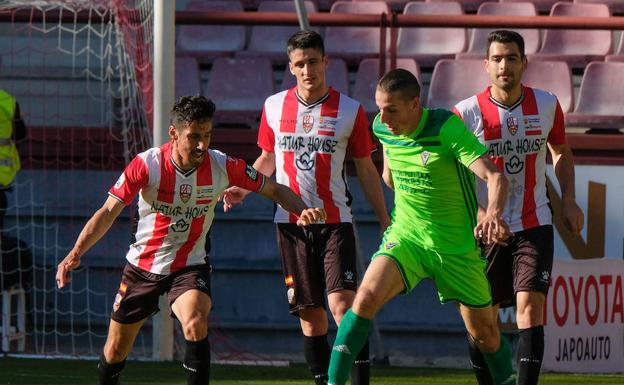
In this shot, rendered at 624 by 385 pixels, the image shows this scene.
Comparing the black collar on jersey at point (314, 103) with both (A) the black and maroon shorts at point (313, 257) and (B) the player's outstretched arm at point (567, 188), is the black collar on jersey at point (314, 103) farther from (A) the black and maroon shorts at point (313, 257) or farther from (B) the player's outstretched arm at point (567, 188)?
(B) the player's outstretched arm at point (567, 188)

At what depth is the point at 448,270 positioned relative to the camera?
20.1 ft

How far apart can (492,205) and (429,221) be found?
18.3 inches

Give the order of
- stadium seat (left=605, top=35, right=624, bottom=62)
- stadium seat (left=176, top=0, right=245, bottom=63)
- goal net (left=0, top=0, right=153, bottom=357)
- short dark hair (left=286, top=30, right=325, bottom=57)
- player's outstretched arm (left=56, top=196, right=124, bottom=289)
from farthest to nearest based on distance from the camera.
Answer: stadium seat (left=176, top=0, right=245, bottom=63) < stadium seat (left=605, top=35, right=624, bottom=62) < goal net (left=0, top=0, right=153, bottom=357) < short dark hair (left=286, top=30, right=325, bottom=57) < player's outstretched arm (left=56, top=196, right=124, bottom=289)

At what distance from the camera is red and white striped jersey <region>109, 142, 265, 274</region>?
6461 mm

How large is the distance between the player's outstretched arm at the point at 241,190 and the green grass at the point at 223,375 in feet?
5.44

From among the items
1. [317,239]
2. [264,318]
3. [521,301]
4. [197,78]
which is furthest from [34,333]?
[521,301]

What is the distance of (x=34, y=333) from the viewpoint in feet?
33.8

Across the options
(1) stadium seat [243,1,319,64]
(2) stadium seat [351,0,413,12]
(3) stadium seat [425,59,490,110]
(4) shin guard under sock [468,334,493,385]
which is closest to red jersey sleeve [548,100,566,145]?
(4) shin guard under sock [468,334,493,385]

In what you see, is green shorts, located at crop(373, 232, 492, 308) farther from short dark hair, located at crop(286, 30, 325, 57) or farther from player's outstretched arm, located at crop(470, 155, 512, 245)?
short dark hair, located at crop(286, 30, 325, 57)

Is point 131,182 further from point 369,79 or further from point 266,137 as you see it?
point 369,79

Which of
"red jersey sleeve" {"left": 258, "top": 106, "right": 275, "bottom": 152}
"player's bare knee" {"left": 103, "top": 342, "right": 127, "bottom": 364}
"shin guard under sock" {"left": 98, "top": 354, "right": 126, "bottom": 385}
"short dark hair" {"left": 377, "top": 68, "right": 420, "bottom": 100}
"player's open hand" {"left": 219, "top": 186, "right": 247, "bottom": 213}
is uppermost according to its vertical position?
"short dark hair" {"left": 377, "top": 68, "right": 420, "bottom": 100}

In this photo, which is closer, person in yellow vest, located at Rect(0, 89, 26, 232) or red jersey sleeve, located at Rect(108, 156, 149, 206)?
red jersey sleeve, located at Rect(108, 156, 149, 206)

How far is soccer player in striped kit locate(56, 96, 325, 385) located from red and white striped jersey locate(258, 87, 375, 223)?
→ 32cm

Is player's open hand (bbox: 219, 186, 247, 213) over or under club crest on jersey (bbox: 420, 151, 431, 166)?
under
